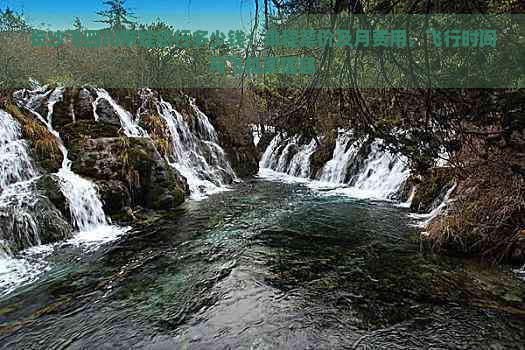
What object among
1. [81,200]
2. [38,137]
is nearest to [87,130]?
[38,137]

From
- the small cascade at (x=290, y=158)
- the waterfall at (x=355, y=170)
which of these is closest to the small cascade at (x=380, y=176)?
the waterfall at (x=355, y=170)

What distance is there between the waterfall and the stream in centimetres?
380

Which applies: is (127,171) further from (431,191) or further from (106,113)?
(431,191)

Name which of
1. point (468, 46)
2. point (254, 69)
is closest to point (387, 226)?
point (468, 46)

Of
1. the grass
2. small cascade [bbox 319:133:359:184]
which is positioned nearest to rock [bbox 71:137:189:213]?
the grass

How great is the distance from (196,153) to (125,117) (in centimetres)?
357

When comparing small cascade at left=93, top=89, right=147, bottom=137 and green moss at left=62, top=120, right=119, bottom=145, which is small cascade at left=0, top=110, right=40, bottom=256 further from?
small cascade at left=93, top=89, right=147, bottom=137

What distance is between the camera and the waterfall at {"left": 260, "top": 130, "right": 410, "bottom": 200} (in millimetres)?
12680

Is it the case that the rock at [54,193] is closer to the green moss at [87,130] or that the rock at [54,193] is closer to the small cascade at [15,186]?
the small cascade at [15,186]

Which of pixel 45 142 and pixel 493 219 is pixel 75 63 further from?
pixel 493 219

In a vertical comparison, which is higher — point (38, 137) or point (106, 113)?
point (106, 113)

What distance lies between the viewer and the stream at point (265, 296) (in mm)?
4273

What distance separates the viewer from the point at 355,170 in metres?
15.4

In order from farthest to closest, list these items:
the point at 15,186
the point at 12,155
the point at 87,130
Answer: the point at 87,130 < the point at 12,155 < the point at 15,186
